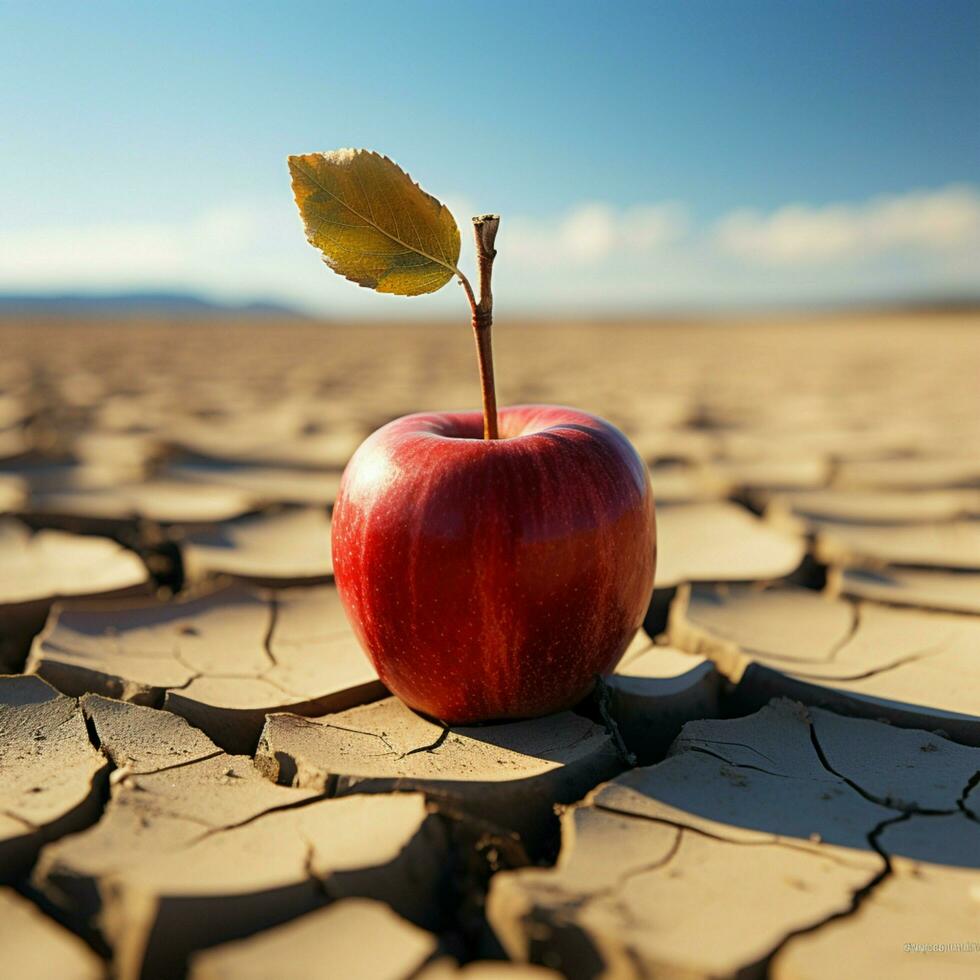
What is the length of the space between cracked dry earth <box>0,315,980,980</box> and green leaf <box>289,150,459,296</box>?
59 centimetres

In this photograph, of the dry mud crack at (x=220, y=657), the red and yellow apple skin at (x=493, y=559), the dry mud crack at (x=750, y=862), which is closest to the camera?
the dry mud crack at (x=750, y=862)

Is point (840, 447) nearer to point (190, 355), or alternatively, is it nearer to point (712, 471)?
point (712, 471)

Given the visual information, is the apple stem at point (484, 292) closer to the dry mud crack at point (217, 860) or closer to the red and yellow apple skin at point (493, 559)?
the red and yellow apple skin at point (493, 559)

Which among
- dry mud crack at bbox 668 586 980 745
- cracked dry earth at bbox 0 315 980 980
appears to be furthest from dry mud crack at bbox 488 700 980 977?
dry mud crack at bbox 668 586 980 745

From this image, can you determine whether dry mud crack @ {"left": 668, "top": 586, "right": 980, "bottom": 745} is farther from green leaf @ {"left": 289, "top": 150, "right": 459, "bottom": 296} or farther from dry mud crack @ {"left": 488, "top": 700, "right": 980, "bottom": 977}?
green leaf @ {"left": 289, "top": 150, "right": 459, "bottom": 296}

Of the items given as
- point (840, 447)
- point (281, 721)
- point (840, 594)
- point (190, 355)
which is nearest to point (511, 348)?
point (190, 355)

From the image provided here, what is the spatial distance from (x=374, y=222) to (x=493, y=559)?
1.46 ft

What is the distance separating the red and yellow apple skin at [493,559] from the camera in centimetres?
103

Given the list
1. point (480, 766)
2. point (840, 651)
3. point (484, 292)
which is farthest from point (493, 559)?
point (840, 651)

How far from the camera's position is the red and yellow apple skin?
103cm

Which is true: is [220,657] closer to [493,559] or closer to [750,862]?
[493,559]

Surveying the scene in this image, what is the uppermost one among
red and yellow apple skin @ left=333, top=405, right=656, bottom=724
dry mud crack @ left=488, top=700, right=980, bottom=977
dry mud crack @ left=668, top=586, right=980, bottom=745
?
red and yellow apple skin @ left=333, top=405, right=656, bottom=724

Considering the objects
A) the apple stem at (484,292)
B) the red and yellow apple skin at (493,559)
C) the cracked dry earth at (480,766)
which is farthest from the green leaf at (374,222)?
the cracked dry earth at (480,766)

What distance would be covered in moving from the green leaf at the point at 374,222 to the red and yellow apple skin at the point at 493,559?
0.21m
